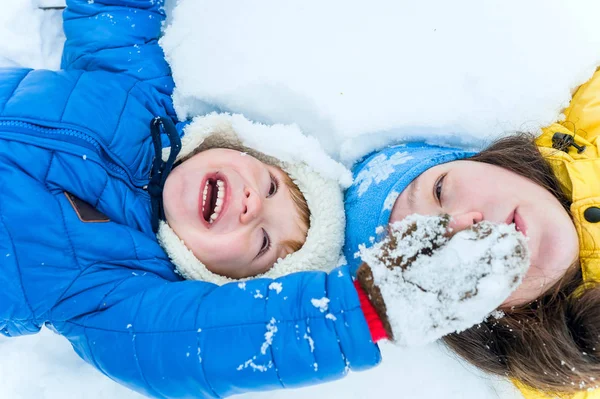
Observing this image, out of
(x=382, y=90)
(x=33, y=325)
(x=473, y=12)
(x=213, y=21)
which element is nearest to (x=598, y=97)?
(x=473, y=12)

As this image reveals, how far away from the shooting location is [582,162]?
4.63ft

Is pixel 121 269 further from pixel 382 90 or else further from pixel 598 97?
pixel 598 97

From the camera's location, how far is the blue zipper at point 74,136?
1252 millimetres

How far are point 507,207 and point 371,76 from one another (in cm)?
58

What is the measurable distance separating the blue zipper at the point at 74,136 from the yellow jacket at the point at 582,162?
48.3 inches

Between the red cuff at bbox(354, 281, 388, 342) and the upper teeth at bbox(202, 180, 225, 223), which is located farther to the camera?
the upper teeth at bbox(202, 180, 225, 223)

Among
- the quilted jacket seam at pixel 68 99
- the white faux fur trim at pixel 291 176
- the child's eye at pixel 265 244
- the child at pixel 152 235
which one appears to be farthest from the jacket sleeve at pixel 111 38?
the child's eye at pixel 265 244

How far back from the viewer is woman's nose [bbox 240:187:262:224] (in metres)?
1.31

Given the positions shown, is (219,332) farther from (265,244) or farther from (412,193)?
(412,193)

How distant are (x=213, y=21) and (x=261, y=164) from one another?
51cm

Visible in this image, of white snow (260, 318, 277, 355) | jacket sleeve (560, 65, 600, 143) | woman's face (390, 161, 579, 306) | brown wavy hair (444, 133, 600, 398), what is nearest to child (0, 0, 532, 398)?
white snow (260, 318, 277, 355)

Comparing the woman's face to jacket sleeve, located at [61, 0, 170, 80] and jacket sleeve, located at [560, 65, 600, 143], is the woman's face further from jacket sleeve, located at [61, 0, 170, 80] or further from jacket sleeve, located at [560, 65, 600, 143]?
jacket sleeve, located at [61, 0, 170, 80]

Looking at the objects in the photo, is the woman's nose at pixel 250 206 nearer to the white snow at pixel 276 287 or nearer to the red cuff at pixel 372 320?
the white snow at pixel 276 287

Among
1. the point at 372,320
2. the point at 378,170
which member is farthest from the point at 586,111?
the point at 372,320
